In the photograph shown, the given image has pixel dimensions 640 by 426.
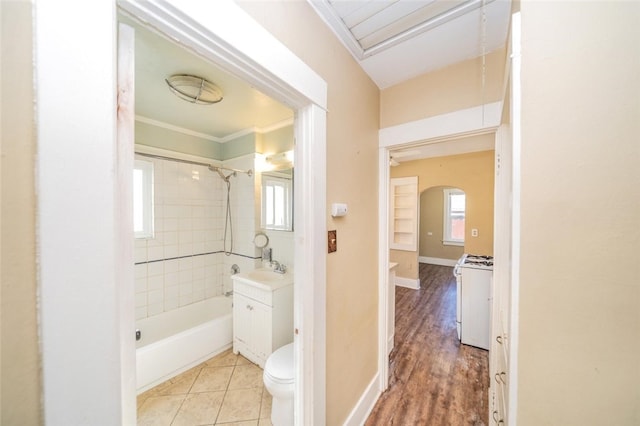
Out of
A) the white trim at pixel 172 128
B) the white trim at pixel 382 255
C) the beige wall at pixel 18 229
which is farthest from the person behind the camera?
the white trim at pixel 172 128

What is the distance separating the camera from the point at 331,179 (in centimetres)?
122

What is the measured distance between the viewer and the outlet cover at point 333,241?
4.01ft

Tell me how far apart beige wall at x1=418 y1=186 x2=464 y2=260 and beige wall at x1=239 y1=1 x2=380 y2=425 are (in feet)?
16.3

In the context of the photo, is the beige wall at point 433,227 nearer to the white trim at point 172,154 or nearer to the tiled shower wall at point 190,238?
the tiled shower wall at point 190,238

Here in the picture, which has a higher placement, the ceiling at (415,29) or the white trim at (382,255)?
the ceiling at (415,29)

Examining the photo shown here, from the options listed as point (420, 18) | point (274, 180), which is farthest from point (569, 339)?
point (274, 180)

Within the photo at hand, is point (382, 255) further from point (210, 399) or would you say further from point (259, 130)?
point (259, 130)

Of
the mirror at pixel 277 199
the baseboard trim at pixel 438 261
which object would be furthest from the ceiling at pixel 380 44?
the baseboard trim at pixel 438 261

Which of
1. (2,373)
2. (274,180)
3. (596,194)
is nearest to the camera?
(2,373)

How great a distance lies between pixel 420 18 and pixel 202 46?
1146 millimetres

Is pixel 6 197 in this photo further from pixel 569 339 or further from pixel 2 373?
pixel 569 339

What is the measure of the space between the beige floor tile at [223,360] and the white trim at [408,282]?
10.6 ft

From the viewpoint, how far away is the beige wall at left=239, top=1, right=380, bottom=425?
1.07 m

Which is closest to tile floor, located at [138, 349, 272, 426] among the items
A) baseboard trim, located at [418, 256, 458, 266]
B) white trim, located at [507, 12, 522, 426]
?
→ white trim, located at [507, 12, 522, 426]
